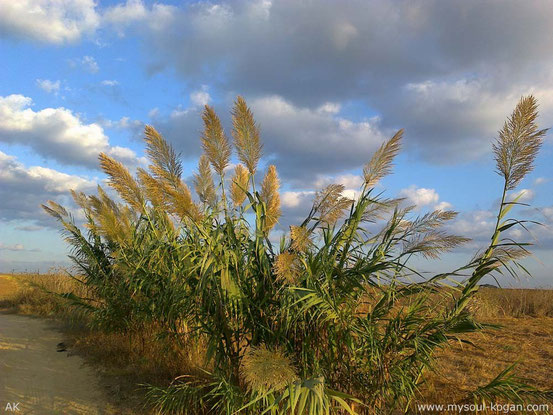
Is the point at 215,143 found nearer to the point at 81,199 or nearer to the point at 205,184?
the point at 205,184

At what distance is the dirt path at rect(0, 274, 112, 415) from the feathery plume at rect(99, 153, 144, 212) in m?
2.55

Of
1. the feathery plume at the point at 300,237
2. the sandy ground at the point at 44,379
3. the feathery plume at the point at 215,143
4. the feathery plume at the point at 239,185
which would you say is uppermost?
the feathery plume at the point at 215,143

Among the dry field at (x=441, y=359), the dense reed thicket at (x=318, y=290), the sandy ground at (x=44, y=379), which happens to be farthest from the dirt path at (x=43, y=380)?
the dense reed thicket at (x=318, y=290)

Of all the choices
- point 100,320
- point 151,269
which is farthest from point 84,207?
point 151,269

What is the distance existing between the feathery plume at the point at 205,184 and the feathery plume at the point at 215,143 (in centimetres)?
18

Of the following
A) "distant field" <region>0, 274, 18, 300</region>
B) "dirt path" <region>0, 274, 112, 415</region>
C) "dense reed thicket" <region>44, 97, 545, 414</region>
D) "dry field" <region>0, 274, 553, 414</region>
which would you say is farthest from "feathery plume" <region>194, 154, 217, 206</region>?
"distant field" <region>0, 274, 18, 300</region>

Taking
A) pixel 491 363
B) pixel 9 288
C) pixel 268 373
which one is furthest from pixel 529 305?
pixel 9 288

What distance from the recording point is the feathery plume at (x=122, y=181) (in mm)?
4887

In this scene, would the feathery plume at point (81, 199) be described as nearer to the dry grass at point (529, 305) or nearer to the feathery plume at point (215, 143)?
the feathery plume at point (215, 143)

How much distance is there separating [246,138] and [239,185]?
1.52 ft

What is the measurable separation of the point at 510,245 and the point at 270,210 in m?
2.00

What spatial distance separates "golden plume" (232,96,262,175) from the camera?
156 inches

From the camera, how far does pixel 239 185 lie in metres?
3.85

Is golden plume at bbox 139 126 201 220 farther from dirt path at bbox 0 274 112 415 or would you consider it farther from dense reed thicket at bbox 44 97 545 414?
dirt path at bbox 0 274 112 415
